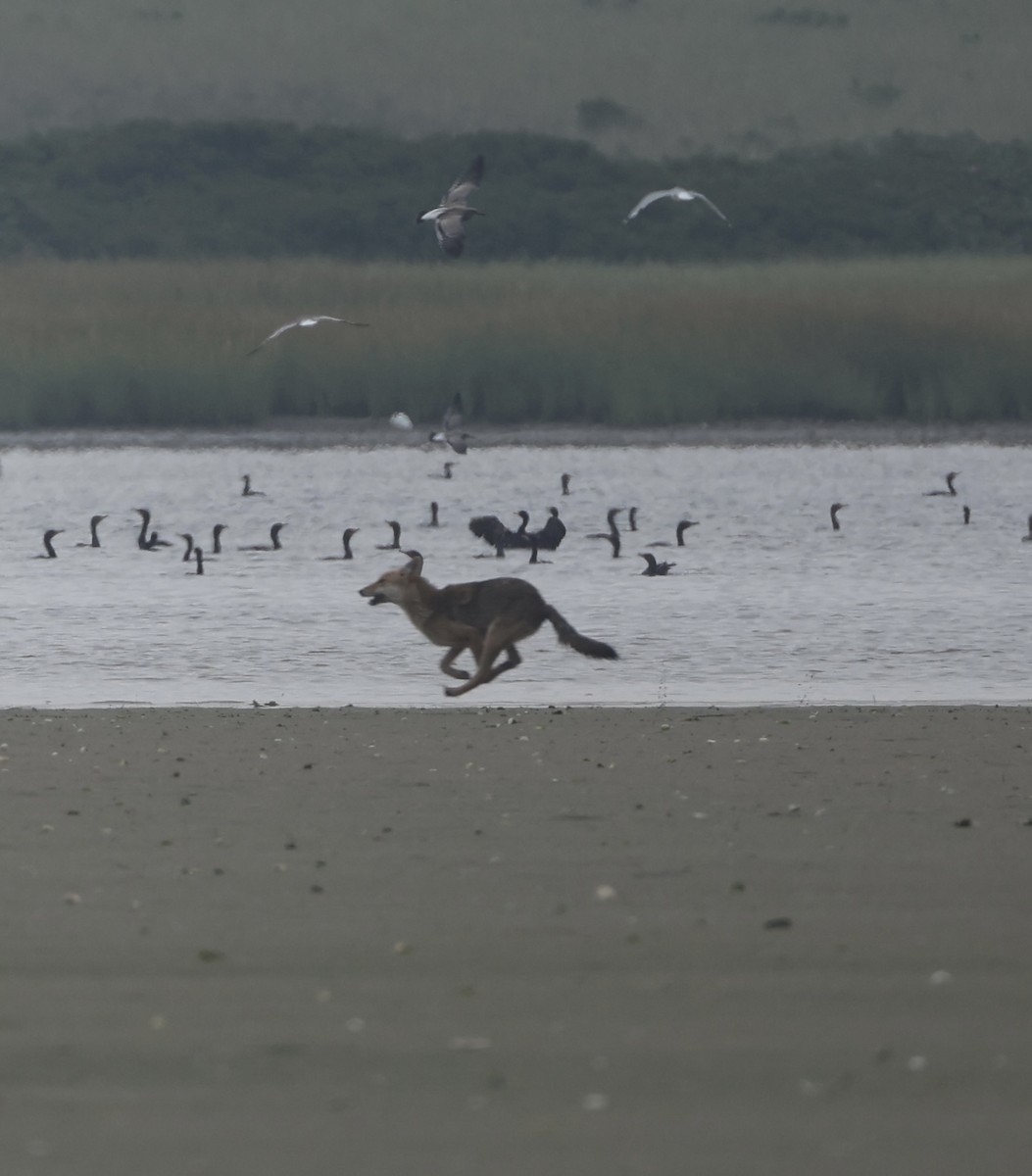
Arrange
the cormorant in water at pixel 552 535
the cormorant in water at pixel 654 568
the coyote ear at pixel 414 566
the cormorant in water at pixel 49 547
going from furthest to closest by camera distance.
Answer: the cormorant in water at pixel 49 547 → the cormorant in water at pixel 552 535 → the cormorant in water at pixel 654 568 → the coyote ear at pixel 414 566

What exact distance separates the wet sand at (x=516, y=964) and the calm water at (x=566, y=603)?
4.65 metres

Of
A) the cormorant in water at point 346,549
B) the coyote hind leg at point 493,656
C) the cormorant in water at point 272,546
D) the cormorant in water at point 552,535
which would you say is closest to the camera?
the coyote hind leg at point 493,656

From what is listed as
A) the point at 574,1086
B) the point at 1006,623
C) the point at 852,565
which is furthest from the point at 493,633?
the point at 852,565

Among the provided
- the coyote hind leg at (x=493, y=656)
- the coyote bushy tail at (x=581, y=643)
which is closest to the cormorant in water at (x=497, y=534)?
the coyote hind leg at (x=493, y=656)

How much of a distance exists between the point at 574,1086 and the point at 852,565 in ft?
84.1

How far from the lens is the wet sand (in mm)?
4973

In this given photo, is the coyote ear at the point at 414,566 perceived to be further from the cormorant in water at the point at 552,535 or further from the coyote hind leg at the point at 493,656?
the cormorant in water at the point at 552,535

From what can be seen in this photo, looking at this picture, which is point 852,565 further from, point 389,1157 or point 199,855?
point 389,1157

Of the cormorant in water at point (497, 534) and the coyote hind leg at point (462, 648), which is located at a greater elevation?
the cormorant in water at point (497, 534)

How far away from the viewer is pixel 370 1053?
5.60 m

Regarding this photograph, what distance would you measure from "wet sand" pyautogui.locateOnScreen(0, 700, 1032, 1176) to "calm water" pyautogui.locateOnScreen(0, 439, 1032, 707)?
4646mm

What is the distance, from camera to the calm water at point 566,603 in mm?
15883

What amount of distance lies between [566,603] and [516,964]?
17.5 m

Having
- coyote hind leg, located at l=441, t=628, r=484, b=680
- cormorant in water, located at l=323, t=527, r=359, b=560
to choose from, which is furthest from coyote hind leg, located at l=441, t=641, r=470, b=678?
cormorant in water, located at l=323, t=527, r=359, b=560
